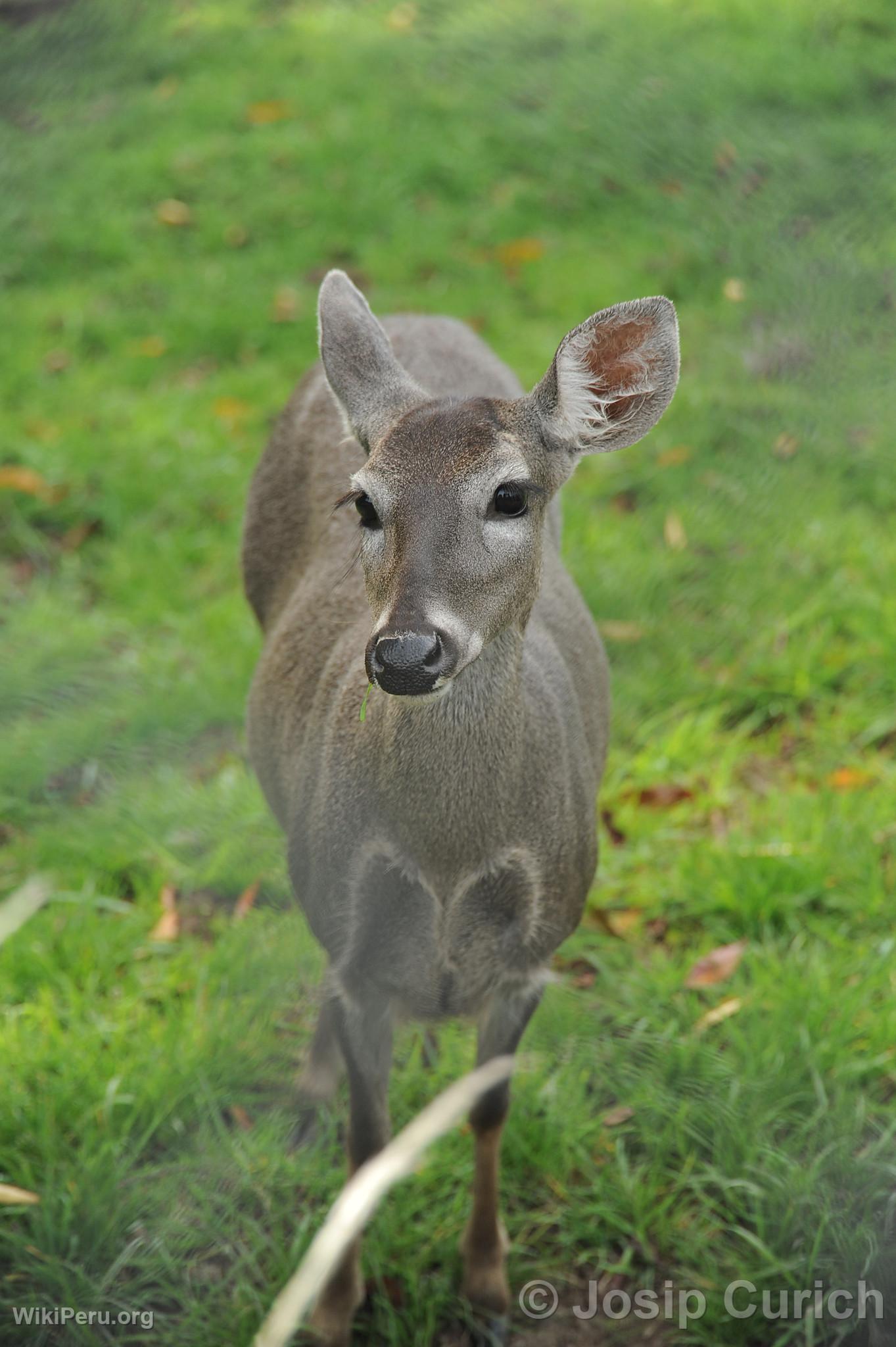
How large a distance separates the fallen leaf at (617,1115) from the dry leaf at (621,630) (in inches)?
58.9

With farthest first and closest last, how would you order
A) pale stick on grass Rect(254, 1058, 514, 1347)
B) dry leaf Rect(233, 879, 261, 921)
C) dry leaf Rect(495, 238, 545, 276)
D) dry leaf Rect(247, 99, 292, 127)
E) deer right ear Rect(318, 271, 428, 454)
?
dry leaf Rect(495, 238, 545, 276), dry leaf Rect(247, 99, 292, 127), dry leaf Rect(233, 879, 261, 921), deer right ear Rect(318, 271, 428, 454), pale stick on grass Rect(254, 1058, 514, 1347)

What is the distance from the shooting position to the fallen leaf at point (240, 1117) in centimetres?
290

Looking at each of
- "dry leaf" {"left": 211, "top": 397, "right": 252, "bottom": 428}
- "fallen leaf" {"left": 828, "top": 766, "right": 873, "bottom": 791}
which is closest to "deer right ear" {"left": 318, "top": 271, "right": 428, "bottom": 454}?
"fallen leaf" {"left": 828, "top": 766, "right": 873, "bottom": 791}

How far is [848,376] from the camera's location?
5.31 feet

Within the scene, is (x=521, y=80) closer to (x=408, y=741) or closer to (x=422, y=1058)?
(x=408, y=741)

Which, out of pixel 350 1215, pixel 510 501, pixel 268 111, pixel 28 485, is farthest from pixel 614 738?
pixel 268 111

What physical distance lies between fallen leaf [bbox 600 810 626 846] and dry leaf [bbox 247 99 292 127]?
357 cm

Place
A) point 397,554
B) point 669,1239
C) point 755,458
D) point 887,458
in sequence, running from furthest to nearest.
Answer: point 887,458 → point 669,1239 → point 755,458 → point 397,554

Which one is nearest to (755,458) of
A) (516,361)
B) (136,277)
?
(516,361)

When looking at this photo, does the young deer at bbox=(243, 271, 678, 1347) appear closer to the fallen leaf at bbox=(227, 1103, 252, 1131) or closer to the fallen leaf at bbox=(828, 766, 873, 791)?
the fallen leaf at bbox=(227, 1103, 252, 1131)

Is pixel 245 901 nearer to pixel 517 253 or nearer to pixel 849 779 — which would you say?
pixel 849 779

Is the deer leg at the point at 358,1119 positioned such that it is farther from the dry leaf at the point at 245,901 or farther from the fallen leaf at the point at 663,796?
the fallen leaf at the point at 663,796

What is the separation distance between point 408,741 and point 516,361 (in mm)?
3456

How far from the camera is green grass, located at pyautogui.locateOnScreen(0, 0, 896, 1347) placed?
147 cm
